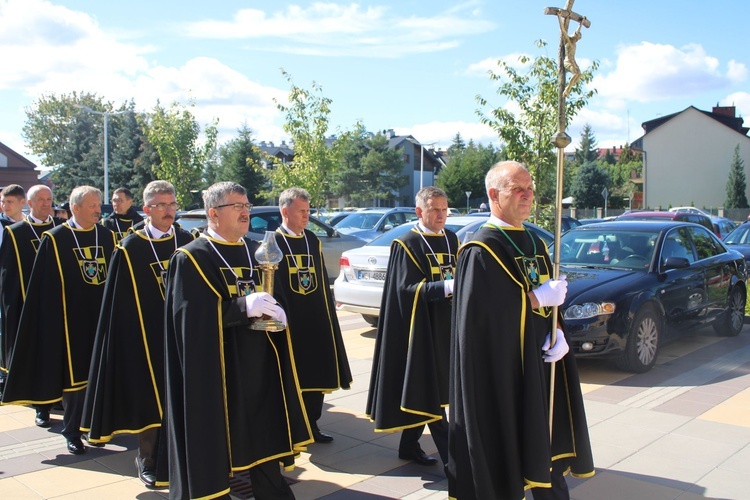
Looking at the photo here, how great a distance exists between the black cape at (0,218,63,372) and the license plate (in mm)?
4365

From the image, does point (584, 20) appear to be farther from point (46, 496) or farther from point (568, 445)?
point (46, 496)

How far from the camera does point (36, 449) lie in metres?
5.66

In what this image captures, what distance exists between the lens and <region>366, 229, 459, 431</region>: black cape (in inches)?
193

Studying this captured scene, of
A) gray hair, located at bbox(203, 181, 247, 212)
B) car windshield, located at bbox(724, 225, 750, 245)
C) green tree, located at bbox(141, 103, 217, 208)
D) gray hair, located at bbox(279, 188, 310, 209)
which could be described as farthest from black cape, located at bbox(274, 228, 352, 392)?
green tree, located at bbox(141, 103, 217, 208)

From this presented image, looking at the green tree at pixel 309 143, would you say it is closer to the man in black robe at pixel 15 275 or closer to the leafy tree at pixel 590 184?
the man in black robe at pixel 15 275

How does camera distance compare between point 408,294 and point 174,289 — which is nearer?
point 174,289

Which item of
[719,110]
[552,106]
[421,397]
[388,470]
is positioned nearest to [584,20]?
[421,397]

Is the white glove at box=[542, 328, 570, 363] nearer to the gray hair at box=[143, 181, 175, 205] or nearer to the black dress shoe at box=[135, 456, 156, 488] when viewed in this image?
the black dress shoe at box=[135, 456, 156, 488]

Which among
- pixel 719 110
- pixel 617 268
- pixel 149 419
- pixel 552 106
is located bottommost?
pixel 149 419

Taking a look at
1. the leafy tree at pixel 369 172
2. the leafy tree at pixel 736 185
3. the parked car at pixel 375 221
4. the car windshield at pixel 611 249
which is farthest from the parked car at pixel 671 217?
the leafy tree at pixel 369 172

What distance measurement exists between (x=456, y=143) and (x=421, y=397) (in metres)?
105

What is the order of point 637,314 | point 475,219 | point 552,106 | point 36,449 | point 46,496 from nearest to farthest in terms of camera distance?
point 46,496
point 36,449
point 637,314
point 475,219
point 552,106

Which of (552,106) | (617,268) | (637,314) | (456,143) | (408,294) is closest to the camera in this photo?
(408,294)

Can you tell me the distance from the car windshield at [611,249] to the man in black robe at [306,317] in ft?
14.1
